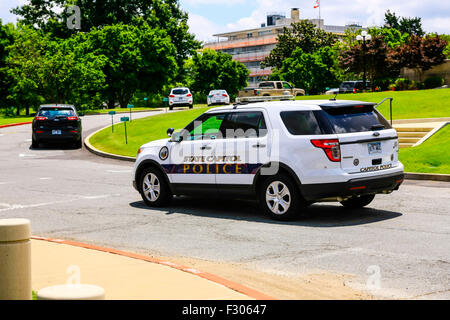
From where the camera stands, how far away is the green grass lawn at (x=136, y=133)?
25.6m

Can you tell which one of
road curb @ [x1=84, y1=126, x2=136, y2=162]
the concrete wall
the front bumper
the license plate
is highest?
the concrete wall

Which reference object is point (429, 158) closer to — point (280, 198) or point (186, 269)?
point (280, 198)

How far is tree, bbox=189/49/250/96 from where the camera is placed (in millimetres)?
94750

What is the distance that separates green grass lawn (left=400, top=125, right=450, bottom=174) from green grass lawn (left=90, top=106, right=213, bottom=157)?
32.4 ft

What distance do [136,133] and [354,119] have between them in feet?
68.9

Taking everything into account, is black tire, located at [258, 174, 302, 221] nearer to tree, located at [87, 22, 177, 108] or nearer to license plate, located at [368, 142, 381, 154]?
license plate, located at [368, 142, 381, 154]

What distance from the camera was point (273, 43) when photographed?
14238cm

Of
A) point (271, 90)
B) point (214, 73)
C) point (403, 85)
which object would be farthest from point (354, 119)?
point (214, 73)

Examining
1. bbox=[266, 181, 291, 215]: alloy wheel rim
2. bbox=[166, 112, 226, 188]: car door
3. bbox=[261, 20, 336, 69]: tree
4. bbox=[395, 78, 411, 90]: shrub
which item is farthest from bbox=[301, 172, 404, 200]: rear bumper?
bbox=[261, 20, 336, 69]: tree

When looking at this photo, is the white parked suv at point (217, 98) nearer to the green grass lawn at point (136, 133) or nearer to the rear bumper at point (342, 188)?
the green grass lawn at point (136, 133)
